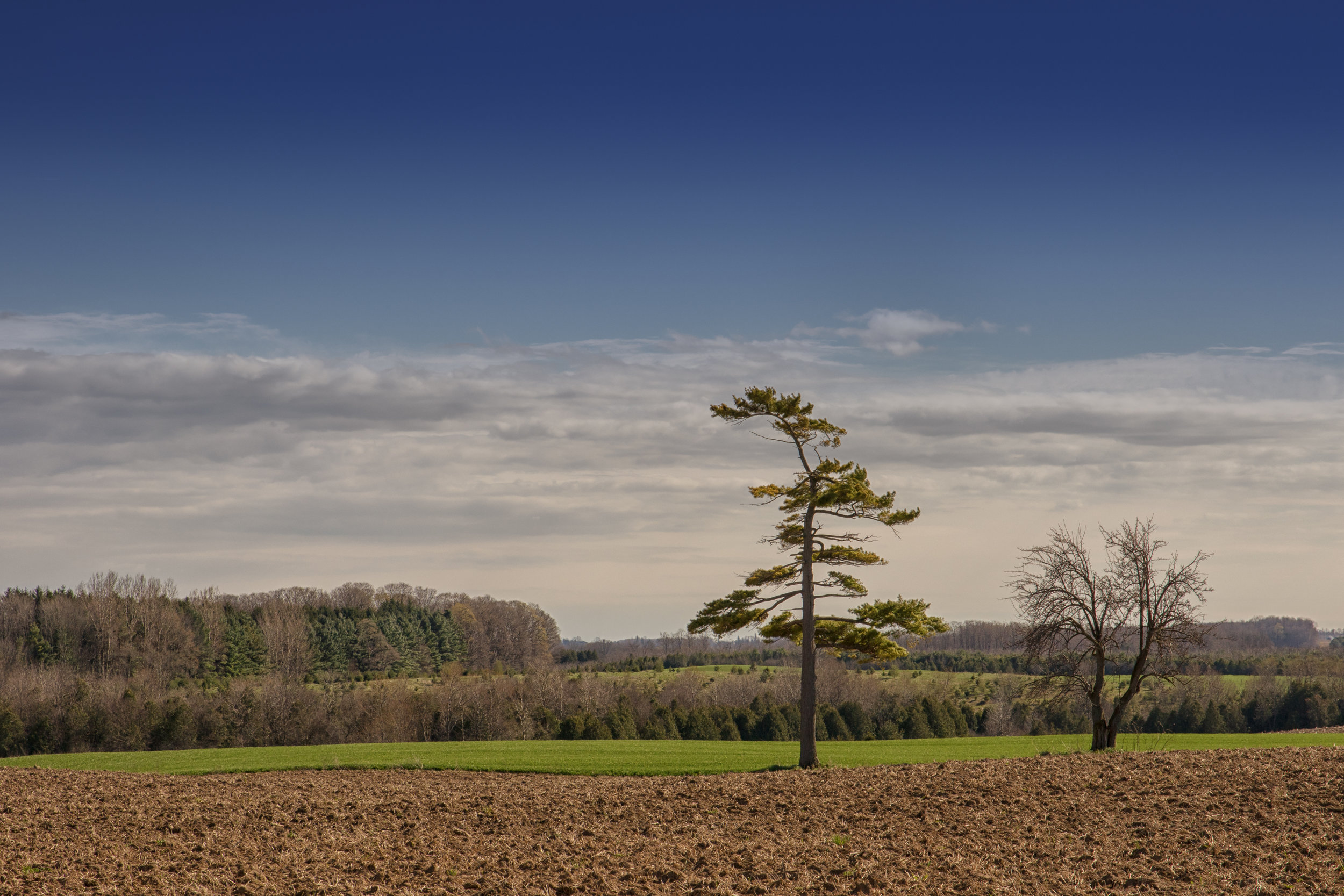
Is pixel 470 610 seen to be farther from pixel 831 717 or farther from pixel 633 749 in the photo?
pixel 633 749

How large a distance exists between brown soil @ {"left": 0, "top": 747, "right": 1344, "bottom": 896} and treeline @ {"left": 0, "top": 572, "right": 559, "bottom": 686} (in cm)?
7245

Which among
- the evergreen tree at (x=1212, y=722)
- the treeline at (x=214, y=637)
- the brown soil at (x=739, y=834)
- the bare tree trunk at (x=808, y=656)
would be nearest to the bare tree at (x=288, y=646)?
the treeline at (x=214, y=637)

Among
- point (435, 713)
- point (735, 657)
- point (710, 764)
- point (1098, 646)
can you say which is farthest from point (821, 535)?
point (735, 657)

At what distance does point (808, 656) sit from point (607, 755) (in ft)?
32.8

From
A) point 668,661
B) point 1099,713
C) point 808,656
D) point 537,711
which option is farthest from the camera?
point 668,661

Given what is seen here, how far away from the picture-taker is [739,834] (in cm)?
1522

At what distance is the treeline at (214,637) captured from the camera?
86812 mm

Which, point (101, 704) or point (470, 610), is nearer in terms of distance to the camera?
point (101, 704)

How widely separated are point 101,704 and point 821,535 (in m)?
53.9

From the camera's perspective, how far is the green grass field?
26.8 m

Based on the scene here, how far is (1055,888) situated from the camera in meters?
12.0

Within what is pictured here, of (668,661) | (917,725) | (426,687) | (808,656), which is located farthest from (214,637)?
(808,656)

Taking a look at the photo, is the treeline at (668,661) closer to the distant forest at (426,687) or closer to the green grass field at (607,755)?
the distant forest at (426,687)

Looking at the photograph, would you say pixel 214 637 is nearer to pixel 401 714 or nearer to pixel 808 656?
pixel 401 714
